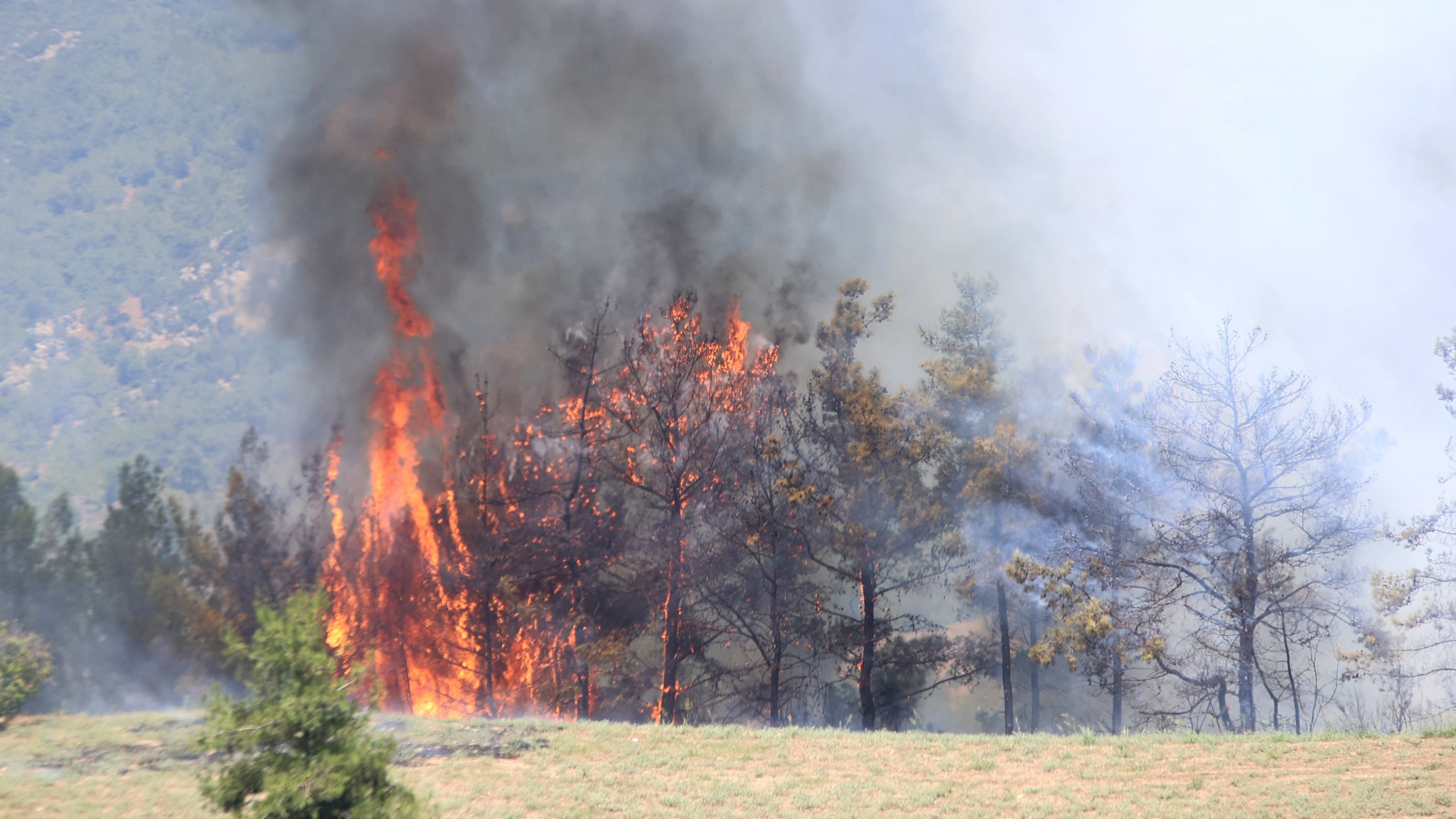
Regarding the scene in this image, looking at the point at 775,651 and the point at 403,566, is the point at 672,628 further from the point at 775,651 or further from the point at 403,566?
the point at 403,566

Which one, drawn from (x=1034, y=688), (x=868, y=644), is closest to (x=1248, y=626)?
(x=1034, y=688)

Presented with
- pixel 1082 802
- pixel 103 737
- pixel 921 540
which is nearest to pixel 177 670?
pixel 103 737

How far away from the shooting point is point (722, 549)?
2884cm

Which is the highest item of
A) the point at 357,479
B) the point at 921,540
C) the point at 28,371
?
the point at 28,371

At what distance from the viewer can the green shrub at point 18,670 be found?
17484mm

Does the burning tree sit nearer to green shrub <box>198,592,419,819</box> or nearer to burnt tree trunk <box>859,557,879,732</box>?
burnt tree trunk <box>859,557,879,732</box>

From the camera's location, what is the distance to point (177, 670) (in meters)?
30.4

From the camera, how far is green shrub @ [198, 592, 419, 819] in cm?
721

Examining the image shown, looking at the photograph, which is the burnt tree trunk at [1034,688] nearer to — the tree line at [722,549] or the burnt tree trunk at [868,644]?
the tree line at [722,549]

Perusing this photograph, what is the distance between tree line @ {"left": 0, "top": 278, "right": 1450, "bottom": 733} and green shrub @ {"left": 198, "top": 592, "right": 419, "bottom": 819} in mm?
18270

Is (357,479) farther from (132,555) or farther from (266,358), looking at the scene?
(266,358)

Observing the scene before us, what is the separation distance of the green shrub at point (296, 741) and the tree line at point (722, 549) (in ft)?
59.9

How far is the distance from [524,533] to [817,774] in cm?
1762

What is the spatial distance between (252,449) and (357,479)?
545 cm
